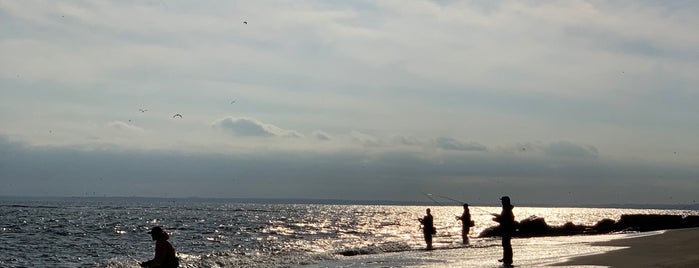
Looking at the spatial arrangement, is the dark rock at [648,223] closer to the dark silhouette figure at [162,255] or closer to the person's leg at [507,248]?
the person's leg at [507,248]

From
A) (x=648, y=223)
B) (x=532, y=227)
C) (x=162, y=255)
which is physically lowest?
(x=162, y=255)

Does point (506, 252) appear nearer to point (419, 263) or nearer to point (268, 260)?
point (419, 263)

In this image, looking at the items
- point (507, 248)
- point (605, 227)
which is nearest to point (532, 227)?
point (605, 227)

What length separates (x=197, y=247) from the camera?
3816cm

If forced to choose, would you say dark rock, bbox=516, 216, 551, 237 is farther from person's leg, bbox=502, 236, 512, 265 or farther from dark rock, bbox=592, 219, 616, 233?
person's leg, bbox=502, 236, 512, 265

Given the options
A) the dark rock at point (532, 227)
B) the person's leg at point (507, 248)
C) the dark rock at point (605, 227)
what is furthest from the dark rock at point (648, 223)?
the person's leg at point (507, 248)

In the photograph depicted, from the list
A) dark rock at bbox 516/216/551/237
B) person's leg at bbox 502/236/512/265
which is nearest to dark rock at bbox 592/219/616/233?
dark rock at bbox 516/216/551/237

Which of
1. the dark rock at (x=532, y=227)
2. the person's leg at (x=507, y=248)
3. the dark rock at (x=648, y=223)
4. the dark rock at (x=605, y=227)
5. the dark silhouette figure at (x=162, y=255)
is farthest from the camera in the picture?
the dark rock at (x=648, y=223)

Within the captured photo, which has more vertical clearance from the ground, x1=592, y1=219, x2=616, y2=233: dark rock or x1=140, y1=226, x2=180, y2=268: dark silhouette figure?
x1=592, y1=219, x2=616, y2=233: dark rock

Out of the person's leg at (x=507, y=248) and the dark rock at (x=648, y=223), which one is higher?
the dark rock at (x=648, y=223)

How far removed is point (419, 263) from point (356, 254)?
941 cm

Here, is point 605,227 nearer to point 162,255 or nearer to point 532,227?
point 532,227

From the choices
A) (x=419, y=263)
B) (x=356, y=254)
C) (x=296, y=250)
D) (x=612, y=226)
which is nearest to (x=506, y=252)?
(x=419, y=263)

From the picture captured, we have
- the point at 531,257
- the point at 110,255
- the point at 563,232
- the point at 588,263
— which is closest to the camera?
the point at 588,263
